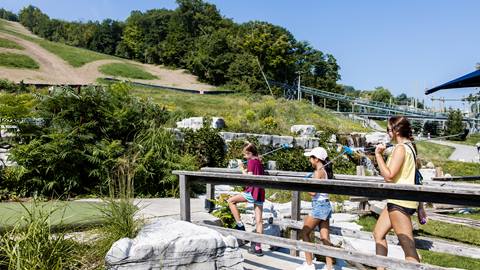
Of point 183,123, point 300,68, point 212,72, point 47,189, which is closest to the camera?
point 47,189

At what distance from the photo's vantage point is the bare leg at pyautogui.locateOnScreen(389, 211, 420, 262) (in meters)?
3.67

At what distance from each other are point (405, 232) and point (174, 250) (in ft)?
6.30

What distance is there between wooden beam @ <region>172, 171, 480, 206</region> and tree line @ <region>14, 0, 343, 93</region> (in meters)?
39.6

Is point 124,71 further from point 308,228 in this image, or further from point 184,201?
point 308,228

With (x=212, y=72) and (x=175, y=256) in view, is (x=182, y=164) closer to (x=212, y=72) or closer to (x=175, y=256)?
(x=175, y=256)

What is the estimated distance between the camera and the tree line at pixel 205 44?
165 feet

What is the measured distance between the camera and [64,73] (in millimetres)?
42344

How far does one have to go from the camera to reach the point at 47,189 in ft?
25.9

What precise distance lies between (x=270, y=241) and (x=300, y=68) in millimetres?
60423

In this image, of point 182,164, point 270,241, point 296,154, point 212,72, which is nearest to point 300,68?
point 212,72

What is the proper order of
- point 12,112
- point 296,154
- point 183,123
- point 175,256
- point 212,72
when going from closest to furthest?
point 175,256
point 12,112
point 183,123
point 296,154
point 212,72

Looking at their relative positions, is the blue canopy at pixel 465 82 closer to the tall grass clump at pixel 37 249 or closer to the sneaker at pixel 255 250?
the sneaker at pixel 255 250

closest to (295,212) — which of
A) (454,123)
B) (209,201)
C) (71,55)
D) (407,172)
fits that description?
(209,201)

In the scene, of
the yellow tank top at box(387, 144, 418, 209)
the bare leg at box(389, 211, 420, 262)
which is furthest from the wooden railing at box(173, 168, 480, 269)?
the bare leg at box(389, 211, 420, 262)
